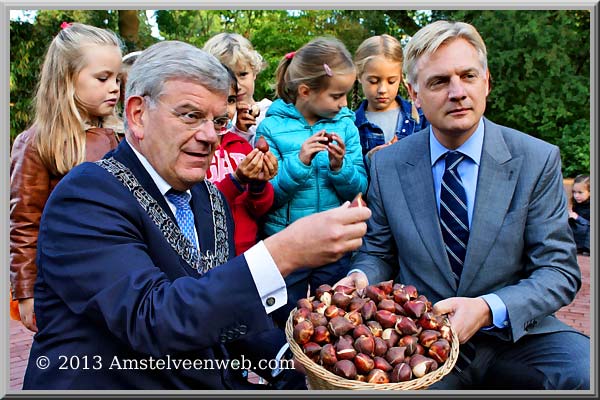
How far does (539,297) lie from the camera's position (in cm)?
215

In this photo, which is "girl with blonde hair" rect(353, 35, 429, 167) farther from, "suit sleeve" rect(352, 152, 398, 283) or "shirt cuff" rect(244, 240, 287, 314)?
"shirt cuff" rect(244, 240, 287, 314)

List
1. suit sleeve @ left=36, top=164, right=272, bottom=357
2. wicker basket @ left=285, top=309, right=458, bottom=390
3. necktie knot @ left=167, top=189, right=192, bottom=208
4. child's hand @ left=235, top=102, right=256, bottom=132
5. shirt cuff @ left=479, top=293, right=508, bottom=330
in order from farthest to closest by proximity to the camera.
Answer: child's hand @ left=235, top=102, right=256, bottom=132 < shirt cuff @ left=479, top=293, right=508, bottom=330 < necktie knot @ left=167, top=189, right=192, bottom=208 < wicker basket @ left=285, top=309, right=458, bottom=390 < suit sleeve @ left=36, top=164, right=272, bottom=357

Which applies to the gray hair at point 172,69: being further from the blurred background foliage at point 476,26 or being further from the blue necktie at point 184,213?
the blurred background foliage at point 476,26

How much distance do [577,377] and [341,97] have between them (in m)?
1.75

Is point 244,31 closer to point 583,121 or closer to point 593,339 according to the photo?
point 583,121

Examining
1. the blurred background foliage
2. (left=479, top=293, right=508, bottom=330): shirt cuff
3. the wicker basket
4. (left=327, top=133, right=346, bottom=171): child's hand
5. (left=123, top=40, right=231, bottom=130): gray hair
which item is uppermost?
the blurred background foliage

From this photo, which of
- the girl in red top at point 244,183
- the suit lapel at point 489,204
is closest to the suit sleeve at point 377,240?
the suit lapel at point 489,204

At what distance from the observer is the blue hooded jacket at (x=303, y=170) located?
2.87 metres

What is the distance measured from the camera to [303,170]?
110 inches

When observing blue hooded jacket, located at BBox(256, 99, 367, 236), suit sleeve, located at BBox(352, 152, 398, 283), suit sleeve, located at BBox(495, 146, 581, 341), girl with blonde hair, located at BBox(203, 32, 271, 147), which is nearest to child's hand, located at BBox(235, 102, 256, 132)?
girl with blonde hair, located at BBox(203, 32, 271, 147)

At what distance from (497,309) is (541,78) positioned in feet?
11.9

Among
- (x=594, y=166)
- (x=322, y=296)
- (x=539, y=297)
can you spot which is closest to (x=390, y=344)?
(x=322, y=296)

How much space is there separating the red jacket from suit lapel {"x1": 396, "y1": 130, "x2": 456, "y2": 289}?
720 millimetres

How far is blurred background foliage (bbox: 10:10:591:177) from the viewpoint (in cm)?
313
